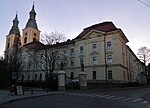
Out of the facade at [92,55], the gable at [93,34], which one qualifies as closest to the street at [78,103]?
the facade at [92,55]

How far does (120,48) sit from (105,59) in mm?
4706

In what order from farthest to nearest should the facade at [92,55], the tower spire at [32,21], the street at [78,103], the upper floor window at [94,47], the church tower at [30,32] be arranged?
the tower spire at [32,21] → the church tower at [30,32] → the upper floor window at [94,47] → the facade at [92,55] → the street at [78,103]

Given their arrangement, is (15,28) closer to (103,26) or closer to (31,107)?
(103,26)

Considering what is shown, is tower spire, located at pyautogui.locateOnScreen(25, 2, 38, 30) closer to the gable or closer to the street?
the gable

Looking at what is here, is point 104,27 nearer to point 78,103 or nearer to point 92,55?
point 92,55

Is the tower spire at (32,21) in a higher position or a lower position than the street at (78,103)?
higher

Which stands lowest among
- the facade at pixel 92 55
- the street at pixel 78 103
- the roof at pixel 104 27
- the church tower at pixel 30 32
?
the street at pixel 78 103

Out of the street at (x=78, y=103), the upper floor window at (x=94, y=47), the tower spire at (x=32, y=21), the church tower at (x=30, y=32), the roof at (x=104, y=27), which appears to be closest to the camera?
the street at (x=78, y=103)

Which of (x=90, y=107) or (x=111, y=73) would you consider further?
(x=111, y=73)

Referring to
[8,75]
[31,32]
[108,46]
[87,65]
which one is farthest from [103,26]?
[31,32]

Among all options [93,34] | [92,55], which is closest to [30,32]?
[93,34]

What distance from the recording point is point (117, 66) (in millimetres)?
47438

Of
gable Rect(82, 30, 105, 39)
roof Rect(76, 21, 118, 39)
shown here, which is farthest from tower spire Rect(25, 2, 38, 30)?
gable Rect(82, 30, 105, 39)

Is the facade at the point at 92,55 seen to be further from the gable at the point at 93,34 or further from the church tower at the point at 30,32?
the church tower at the point at 30,32
